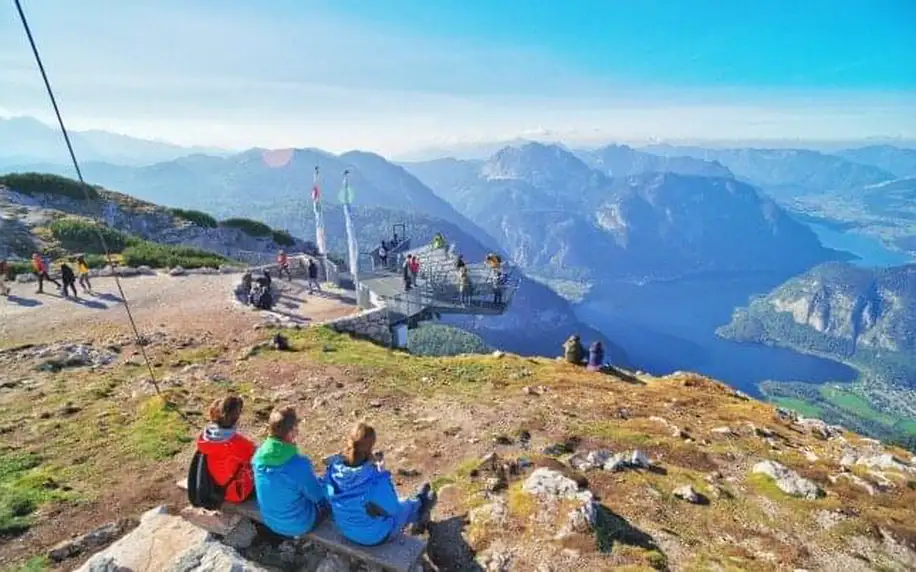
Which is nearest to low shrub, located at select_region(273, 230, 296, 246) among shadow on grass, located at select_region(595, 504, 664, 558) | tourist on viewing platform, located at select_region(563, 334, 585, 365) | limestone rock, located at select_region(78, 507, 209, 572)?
tourist on viewing platform, located at select_region(563, 334, 585, 365)

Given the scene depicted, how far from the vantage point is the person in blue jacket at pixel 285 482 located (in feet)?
24.8

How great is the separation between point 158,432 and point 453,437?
317 inches

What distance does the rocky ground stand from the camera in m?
9.99

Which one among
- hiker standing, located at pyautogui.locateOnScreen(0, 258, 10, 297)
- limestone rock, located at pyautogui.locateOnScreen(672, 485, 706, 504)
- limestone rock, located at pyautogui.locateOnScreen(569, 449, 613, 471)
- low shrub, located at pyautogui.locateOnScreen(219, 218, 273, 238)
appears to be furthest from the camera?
low shrub, located at pyautogui.locateOnScreen(219, 218, 273, 238)

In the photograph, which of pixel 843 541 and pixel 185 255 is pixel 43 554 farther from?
pixel 185 255

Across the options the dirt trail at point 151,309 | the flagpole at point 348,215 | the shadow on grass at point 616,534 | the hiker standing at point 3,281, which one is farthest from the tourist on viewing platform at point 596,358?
the hiker standing at point 3,281

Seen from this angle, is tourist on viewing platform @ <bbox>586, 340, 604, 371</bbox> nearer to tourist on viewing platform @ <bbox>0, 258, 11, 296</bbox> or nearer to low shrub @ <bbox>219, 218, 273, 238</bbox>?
tourist on viewing platform @ <bbox>0, 258, 11, 296</bbox>

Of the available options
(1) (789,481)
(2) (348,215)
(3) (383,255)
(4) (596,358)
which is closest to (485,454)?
(1) (789,481)

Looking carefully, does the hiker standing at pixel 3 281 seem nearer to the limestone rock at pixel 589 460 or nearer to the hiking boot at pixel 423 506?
the hiking boot at pixel 423 506

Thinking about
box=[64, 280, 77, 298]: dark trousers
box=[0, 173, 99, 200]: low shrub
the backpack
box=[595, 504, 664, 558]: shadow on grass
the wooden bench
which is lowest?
box=[595, 504, 664, 558]: shadow on grass

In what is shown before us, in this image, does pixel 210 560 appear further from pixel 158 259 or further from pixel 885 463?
pixel 158 259

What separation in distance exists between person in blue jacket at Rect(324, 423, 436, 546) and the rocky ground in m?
0.72

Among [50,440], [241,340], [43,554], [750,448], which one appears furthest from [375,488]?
[241,340]

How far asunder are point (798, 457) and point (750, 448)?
1.25m
